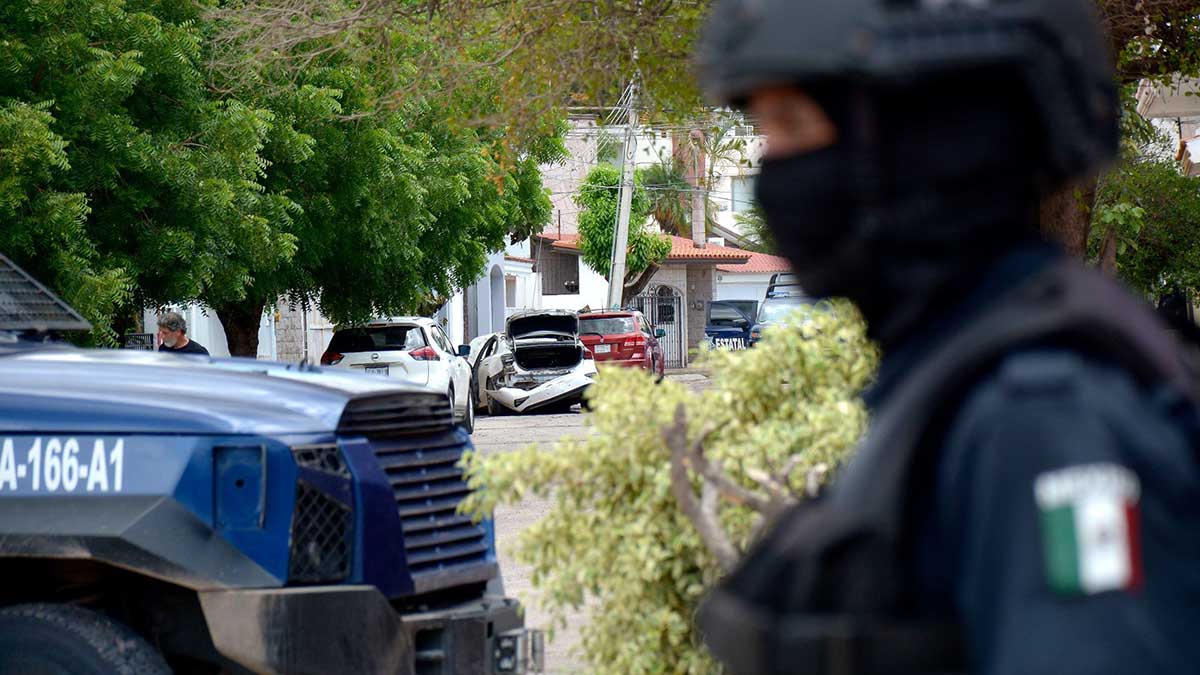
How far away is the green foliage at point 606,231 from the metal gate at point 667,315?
2588mm

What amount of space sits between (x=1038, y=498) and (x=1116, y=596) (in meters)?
0.09

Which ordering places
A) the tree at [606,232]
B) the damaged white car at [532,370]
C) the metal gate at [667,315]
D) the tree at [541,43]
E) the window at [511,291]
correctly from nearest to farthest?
the tree at [541,43] → the damaged white car at [532,370] → the tree at [606,232] → the metal gate at [667,315] → the window at [511,291]

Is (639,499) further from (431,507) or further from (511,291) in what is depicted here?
(511,291)

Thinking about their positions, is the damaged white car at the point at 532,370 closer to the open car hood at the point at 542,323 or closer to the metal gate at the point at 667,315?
the open car hood at the point at 542,323

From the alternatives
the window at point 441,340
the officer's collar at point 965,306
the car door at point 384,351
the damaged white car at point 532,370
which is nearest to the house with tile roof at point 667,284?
the damaged white car at point 532,370

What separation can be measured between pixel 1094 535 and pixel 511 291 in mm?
55395

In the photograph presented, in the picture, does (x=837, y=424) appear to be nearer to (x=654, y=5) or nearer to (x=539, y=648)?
(x=539, y=648)

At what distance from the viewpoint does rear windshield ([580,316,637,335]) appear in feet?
98.5

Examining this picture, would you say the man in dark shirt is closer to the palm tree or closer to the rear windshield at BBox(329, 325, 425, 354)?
the rear windshield at BBox(329, 325, 425, 354)

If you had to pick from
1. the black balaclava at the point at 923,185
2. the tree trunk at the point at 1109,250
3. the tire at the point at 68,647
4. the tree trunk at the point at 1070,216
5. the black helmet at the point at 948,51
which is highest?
the tree trunk at the point at 1109,250

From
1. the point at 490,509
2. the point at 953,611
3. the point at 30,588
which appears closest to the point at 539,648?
the point at 490,509

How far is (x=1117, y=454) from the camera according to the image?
47.0 inches

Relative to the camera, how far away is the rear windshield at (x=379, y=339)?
2238 centimetres

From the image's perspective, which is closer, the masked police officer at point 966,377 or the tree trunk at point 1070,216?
the masked police officer at point 966,377
